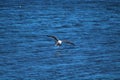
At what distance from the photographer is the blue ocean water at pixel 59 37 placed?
131 ft

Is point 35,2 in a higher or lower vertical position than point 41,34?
higher

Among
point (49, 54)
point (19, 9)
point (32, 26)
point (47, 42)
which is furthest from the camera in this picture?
point (19, 9)

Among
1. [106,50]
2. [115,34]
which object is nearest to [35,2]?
[115,34]

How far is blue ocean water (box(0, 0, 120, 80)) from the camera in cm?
3997

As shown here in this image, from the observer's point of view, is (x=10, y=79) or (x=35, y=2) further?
(x=35, y=2)

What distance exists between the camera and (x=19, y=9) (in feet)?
221

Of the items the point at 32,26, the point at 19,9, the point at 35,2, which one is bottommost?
the point at 32,26

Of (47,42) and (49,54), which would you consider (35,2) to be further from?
(49,54)

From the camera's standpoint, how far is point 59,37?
51.9 metres

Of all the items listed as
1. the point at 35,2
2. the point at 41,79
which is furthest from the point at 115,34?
the point at 35,2

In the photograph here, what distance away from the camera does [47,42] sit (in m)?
48.9

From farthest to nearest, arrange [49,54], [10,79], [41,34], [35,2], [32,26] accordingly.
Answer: [35,2], [32,26], [41,34], [49,54], [10,79]

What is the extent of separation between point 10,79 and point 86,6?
34.2 metres

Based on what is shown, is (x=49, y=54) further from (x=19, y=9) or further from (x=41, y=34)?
(x=19, y=9)
